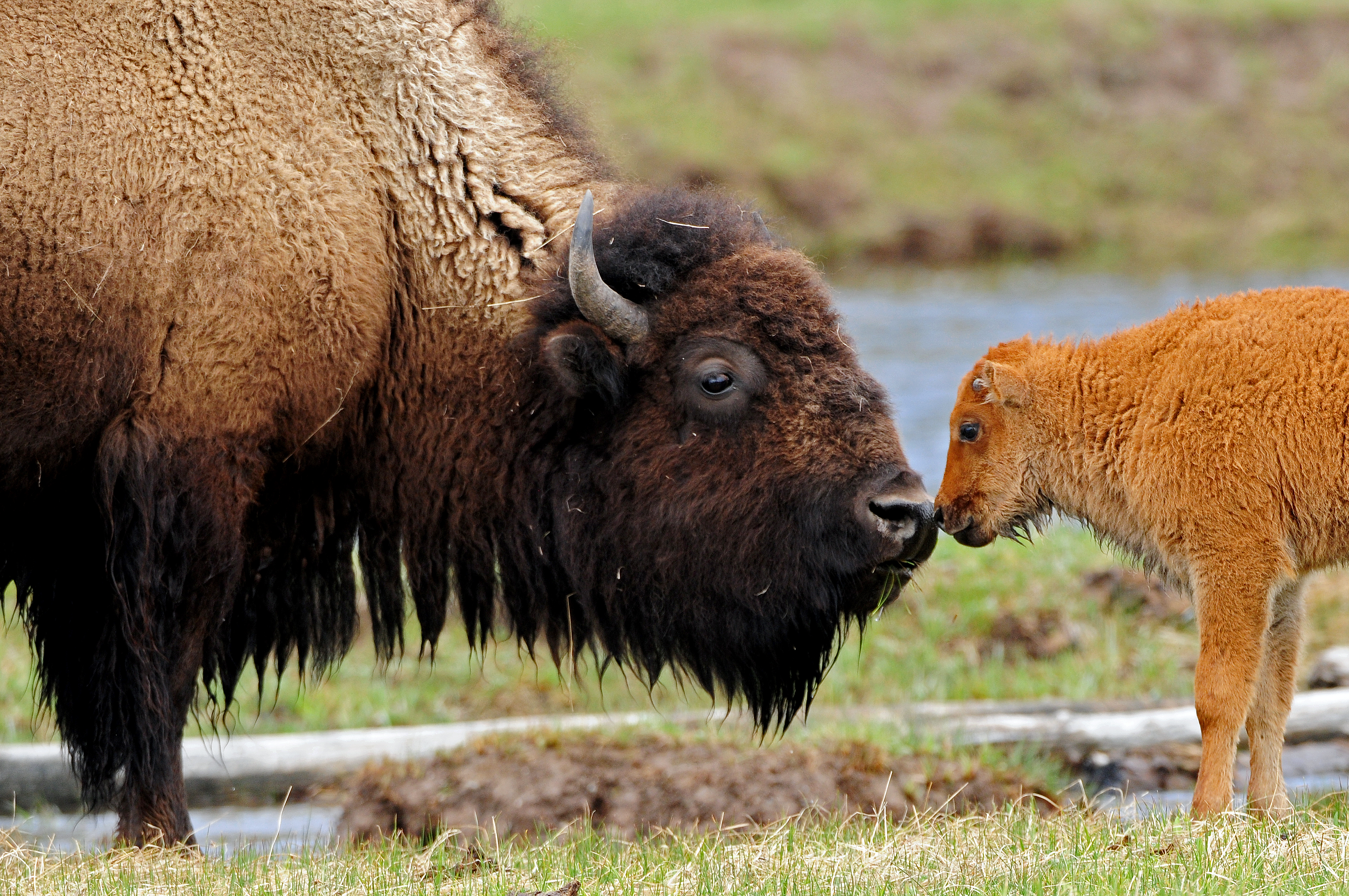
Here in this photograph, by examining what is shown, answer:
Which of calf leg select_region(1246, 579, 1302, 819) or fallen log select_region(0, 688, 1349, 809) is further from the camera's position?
fallen log select_region(0, 688, 1349, 809)

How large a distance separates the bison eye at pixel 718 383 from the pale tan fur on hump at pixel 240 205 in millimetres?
667

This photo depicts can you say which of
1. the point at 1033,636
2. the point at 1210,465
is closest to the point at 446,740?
the point at 1033,636

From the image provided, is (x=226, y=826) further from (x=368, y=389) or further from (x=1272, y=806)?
(x=1272, y=806)

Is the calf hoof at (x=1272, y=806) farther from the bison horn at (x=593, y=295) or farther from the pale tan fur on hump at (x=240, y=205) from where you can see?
the pale tan fur on hump at (x=240, y=205)

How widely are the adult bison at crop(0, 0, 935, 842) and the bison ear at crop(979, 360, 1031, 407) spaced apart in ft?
1.24

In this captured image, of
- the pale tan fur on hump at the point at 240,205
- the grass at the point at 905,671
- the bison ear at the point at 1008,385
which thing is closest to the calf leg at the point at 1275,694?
the bison ear at the point at 1008,385

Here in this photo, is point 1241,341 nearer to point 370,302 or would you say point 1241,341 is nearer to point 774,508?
point 774,508

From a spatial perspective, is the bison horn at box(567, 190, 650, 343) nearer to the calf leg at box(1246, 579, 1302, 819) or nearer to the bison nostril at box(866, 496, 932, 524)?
the bison nostril at box(866, 496, 932, 524)

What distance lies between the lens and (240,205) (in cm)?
490

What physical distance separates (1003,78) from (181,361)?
2886 cm

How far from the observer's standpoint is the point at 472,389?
530 centimetres

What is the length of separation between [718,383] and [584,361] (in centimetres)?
44

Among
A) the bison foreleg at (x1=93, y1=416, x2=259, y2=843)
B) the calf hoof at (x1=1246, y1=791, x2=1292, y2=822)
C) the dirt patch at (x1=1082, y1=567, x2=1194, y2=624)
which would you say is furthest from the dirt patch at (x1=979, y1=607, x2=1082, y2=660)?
the bison foreleg at (x1=93, y1=416, x2=259, y2=843)

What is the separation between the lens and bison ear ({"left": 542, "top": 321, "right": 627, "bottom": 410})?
509 cm
